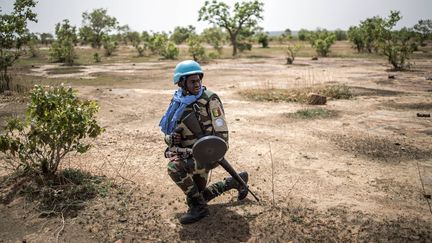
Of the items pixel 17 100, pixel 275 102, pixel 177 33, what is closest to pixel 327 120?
pixel 275 102

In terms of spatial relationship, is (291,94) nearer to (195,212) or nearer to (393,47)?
(195,212)

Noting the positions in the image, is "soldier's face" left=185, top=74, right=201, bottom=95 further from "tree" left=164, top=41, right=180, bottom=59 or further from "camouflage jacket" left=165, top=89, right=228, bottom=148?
"tree" left=164, top=41, right=180, bottom=59

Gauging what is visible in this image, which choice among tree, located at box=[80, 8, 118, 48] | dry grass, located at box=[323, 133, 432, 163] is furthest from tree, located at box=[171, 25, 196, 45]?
dry grass, located at box=[323, 133, 432, 163]

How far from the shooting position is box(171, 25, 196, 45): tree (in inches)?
2511

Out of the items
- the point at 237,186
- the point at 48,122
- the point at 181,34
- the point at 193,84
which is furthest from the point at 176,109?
the point at 181,34

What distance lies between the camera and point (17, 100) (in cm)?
1049

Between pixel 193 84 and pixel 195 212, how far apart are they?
1.42 m

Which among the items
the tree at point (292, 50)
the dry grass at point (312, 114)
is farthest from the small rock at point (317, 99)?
the tree at point (292, 50)

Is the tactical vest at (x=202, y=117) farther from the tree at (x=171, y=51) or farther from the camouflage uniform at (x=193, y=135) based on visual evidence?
the tree at (x=171, y=51)

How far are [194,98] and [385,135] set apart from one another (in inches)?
202

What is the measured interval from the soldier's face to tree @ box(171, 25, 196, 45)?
6087cm

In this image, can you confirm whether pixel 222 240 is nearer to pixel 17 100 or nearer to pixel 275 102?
pixel 275 102

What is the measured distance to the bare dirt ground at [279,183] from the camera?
3520mm

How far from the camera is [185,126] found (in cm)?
353
